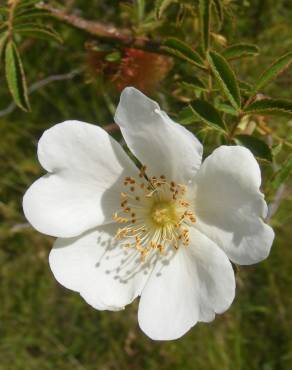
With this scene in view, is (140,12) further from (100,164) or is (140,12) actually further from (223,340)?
(223,340)

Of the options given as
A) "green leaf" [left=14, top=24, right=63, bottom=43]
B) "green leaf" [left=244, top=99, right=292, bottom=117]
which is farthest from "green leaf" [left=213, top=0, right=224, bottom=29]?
"green leaf" [left=14, top=24, right=63, bottom=43]

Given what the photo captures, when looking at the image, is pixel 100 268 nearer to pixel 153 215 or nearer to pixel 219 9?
pixel 153 215

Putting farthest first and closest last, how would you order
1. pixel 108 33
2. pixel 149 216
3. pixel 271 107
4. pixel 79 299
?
pixel 79 299
pixel 108 33
pixel 149 216
pixel 271 107

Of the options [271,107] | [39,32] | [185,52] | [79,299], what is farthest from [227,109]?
[79,299]

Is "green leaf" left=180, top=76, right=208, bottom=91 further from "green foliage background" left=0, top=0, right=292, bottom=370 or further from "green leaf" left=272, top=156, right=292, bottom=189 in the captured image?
"green foliage background" left=0, top=0, right=292, bottom=370

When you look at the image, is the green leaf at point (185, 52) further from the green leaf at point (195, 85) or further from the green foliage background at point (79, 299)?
the green foliage background at point (79, 299)

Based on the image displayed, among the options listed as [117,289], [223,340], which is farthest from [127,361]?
[117,289]
